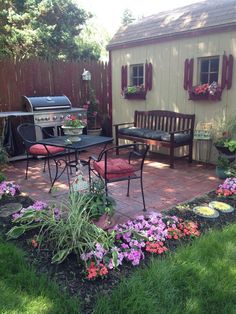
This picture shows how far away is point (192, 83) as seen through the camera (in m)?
5.37

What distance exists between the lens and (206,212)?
3.17 metres

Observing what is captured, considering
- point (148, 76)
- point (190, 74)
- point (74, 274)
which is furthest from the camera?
point (148, 76)

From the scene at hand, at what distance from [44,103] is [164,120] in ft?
7.92

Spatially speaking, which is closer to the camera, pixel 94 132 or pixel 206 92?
pixel 206 92

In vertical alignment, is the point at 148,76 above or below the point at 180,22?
below

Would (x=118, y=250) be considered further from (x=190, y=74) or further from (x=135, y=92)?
(x=135, y=92)

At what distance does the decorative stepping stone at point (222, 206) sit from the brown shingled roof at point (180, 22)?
2.94 meters

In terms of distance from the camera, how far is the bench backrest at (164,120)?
5.52 metres

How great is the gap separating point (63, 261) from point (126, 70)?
16.8ft

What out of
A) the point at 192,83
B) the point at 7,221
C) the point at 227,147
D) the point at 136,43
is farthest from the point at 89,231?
the point at 136,43

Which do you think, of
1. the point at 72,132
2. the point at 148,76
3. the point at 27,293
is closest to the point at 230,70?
the point at 148,76

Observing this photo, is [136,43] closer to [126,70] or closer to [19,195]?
[126,70]

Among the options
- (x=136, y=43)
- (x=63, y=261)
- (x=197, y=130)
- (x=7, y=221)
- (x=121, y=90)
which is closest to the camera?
(x=63, y=261)

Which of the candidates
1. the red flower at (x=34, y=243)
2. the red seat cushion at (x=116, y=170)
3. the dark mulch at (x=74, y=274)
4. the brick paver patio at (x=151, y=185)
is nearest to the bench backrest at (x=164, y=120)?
the brick paver patio at (x=151, y=185)
